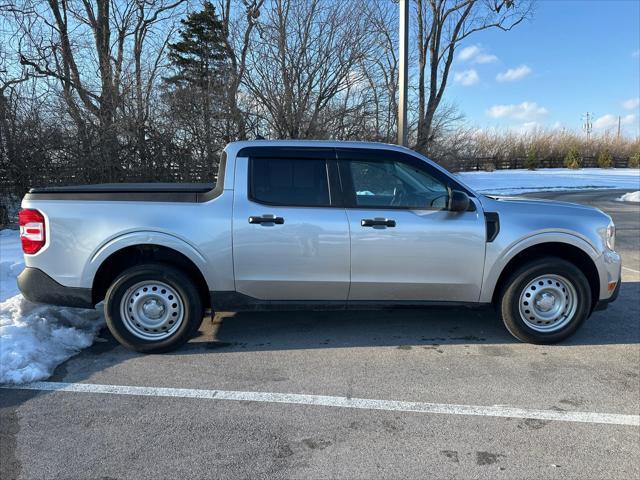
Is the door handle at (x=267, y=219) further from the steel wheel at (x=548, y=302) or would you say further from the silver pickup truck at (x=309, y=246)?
the steel wheel at (x=548, y=302)

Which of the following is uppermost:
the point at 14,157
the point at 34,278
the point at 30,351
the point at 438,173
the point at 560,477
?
the point at 14,157

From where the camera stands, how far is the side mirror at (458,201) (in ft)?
13.3

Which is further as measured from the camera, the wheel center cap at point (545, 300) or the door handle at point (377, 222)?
the wheel center cap at point (545, 300)

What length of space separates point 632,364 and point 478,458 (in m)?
2.26

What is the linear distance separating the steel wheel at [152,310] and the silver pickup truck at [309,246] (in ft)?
0.04

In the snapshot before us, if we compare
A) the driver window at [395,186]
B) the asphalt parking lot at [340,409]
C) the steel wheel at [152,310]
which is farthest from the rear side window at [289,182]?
the asphalt parking lot at [340,409]

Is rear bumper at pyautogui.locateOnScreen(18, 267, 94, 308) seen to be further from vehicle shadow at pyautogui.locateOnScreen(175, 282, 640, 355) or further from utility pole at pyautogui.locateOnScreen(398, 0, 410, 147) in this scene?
utility pole at pyautogui.locateOnScreen(398, 0, 410, 147)

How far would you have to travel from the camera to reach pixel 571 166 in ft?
177

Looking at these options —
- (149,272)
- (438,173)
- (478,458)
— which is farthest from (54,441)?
(438,173)

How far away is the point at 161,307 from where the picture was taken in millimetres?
4180

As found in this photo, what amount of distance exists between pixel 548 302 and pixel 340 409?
2.42 meters

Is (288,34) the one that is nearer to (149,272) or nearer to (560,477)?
(149,272)

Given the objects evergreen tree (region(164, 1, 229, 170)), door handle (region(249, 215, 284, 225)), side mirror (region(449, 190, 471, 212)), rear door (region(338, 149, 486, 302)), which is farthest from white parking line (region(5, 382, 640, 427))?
evergreen tree (region(164, 1, 229, 170))

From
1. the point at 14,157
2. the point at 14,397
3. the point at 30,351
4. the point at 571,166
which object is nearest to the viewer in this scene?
the point at 14,397
